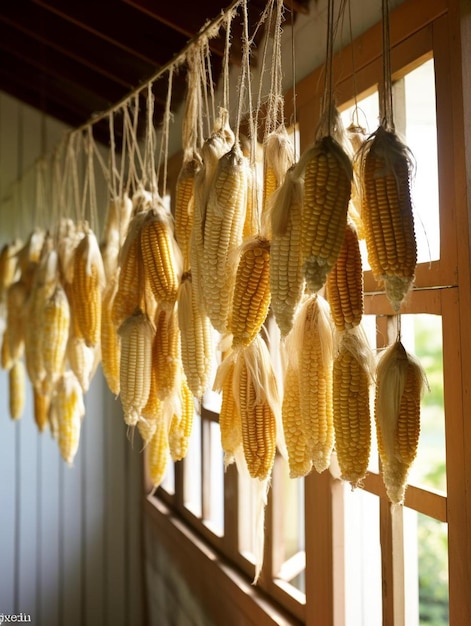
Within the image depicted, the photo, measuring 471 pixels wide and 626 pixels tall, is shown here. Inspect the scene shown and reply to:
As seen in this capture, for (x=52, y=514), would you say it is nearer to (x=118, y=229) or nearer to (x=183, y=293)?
(x=118, y=229)

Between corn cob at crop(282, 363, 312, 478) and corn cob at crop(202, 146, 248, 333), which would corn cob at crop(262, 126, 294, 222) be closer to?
corn cob at crop(202, 146, 248, 333)

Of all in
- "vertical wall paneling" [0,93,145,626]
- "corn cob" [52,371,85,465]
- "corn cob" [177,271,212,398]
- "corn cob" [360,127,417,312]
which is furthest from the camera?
"vertical wall paneling" [0,93,145,626]

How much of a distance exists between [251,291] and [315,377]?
17 centimetres

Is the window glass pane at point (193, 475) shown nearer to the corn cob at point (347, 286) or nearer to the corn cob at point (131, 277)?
the corn cob at point (131, 277)

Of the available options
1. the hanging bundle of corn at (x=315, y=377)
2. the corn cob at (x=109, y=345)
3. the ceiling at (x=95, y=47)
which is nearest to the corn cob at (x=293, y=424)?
the hanging bundle of corn at (x=315, y=377)

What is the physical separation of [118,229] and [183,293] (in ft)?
2.11

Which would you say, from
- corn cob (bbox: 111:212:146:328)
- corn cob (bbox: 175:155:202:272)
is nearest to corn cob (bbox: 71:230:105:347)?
corn cob (bbox: 111:212:146:328)

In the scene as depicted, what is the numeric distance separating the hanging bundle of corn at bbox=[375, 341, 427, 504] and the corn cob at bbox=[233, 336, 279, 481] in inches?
9.8

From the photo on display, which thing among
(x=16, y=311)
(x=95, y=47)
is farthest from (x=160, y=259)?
(x=95, y=47)

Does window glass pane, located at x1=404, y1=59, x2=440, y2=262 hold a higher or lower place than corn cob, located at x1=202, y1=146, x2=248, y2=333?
higher

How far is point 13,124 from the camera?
3.32 meters

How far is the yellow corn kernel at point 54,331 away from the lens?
1.86 metres

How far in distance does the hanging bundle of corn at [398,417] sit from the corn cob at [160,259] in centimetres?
59

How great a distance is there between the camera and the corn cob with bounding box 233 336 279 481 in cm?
104
